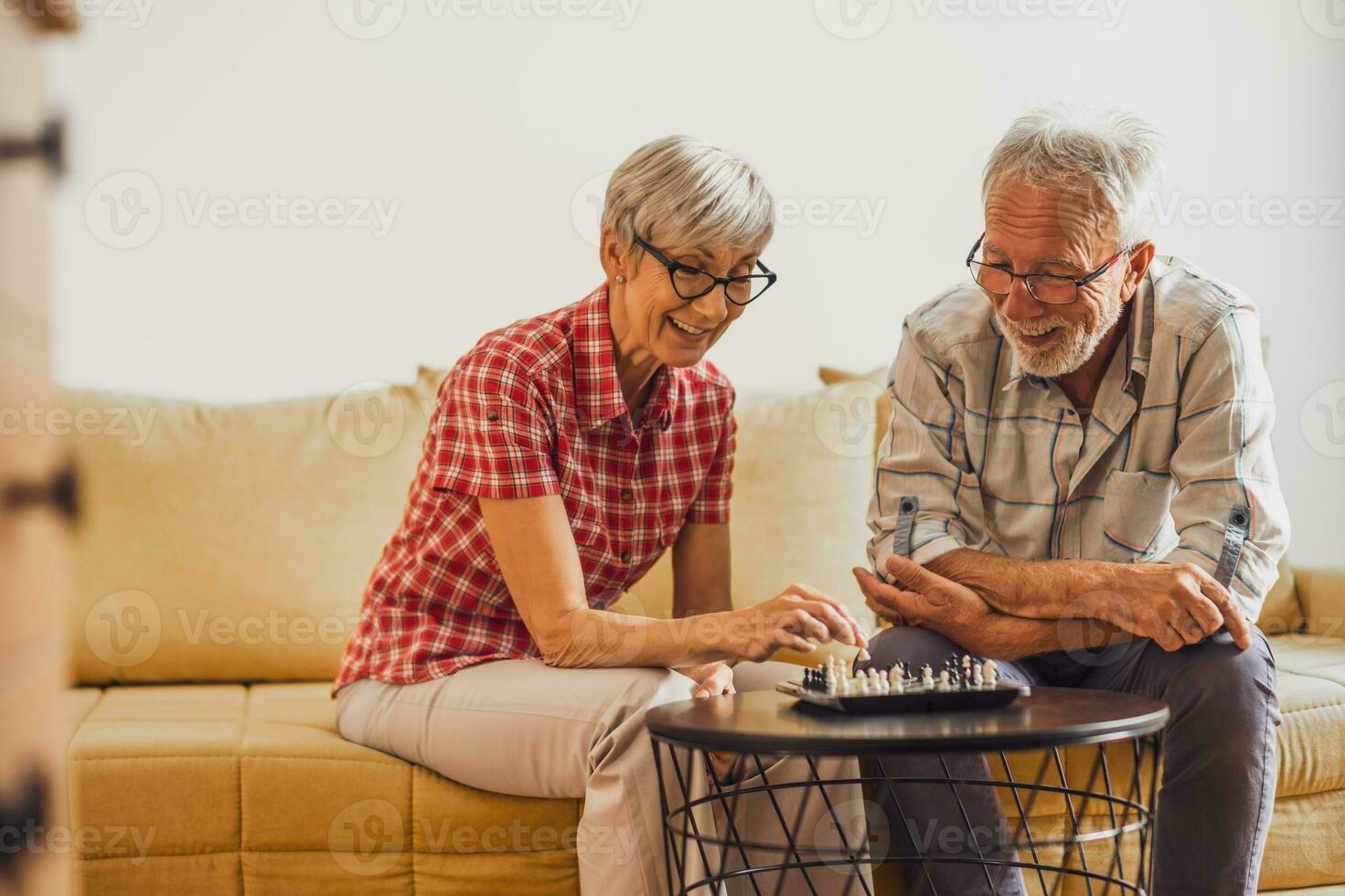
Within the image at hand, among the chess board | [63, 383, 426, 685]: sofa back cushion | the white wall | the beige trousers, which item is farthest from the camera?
the white wall

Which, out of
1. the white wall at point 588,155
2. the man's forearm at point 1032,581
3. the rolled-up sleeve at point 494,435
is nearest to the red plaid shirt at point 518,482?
the rolled-up sleeve at point 494,435

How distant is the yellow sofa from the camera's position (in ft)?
4.98

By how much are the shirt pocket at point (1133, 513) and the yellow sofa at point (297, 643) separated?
0.37 meters

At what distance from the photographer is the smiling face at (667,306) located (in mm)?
1543

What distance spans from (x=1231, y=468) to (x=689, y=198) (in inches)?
31.7

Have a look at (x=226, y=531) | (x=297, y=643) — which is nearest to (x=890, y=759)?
(x=297, y=643)

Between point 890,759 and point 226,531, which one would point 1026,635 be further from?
point 226,531

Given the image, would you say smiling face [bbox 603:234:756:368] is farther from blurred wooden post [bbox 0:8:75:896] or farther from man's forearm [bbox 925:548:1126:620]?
blurred wooden post [bbox 0:8:75:896]

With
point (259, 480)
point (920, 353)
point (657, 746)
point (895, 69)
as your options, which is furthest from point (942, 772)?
point (895, 69)

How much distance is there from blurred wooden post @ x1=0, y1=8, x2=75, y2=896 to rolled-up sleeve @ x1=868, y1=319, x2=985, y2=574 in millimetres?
1394

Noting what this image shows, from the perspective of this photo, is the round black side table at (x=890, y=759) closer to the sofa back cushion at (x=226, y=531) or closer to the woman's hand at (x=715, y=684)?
the woman's hand at (x=715, y=684)

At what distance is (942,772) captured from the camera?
149cm

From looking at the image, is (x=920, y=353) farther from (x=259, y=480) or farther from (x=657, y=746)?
(x=259, y=480)

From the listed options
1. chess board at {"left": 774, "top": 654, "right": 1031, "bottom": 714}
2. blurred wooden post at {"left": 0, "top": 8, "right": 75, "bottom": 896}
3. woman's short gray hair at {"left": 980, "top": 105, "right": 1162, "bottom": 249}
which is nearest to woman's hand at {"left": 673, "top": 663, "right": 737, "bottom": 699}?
chess board at {"left": 774, "top": 654, "right": 1031, "bottom": 714}
